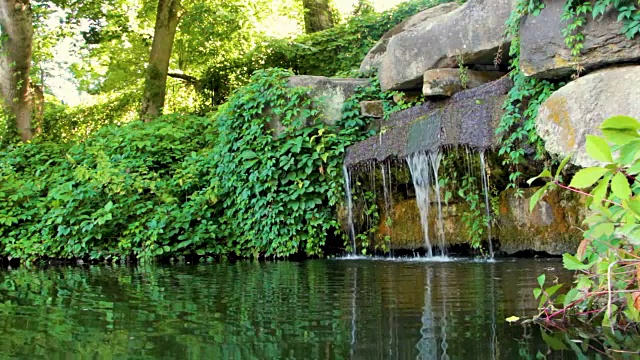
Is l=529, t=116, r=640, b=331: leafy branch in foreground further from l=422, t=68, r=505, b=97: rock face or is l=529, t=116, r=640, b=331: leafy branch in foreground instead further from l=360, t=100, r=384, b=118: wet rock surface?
l=360, t=100, r=384, b=118: wet rock surface

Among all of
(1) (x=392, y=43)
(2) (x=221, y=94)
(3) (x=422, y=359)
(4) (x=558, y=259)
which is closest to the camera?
(3) (x=422, y=359)

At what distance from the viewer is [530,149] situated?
23.4ft

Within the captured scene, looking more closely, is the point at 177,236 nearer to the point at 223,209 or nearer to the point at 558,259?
the point at 223,209

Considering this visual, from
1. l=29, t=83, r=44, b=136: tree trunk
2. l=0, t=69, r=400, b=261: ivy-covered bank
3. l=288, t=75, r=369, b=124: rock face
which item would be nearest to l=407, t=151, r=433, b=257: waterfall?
l=0, t=69, r=400, b=261: ivy-covered bank

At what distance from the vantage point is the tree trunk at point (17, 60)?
1417cm

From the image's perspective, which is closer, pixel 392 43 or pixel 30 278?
pixel 30 278

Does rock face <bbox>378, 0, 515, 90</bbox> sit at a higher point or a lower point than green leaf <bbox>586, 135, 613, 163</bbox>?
higher

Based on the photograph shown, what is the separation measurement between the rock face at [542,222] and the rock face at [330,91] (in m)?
3.35

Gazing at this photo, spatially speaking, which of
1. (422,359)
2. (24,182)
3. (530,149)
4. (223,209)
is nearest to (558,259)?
(530,149)

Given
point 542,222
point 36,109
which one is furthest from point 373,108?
point 36,109

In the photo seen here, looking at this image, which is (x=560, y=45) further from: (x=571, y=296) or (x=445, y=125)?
(x=571, y=296)

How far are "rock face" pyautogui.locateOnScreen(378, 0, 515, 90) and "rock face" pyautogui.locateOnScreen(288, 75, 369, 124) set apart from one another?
0.64m

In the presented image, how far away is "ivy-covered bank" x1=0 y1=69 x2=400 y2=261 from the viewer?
386 inches

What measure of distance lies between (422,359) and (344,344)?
1.63ft
